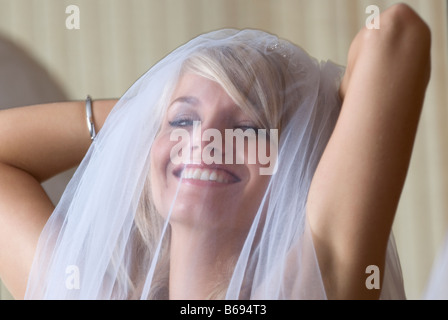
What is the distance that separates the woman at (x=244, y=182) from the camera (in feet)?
2.51

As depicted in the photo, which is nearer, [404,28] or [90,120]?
[404,28]

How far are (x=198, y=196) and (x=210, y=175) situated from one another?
3 cm

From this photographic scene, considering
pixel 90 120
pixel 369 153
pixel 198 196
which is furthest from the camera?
pixel 90 120

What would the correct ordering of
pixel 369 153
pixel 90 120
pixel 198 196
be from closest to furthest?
1. pixel 369 153
2. pixel 198 196
3. pixel 90 120

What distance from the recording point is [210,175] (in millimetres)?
896

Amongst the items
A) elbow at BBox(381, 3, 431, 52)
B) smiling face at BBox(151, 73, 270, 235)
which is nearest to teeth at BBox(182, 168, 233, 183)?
smiling face at BBox(151, 73, 270, 235)

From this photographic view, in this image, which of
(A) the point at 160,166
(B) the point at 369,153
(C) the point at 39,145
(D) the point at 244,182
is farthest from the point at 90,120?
(B) the point at 369,153

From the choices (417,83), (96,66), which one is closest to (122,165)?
(417,83)

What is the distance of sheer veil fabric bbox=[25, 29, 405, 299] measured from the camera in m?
0.85

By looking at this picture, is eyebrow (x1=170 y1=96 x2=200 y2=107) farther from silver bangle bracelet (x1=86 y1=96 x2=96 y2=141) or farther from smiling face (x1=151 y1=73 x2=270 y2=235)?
silver bangle bracelet (x1=86 y1=96 x2=96 y2=141)

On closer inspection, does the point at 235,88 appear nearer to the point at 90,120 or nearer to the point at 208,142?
the point at 208,142

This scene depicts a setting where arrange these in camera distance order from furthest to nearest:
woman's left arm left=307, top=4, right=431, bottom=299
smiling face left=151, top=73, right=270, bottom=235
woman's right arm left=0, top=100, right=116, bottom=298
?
1. woman's right arm left=0, top=100, right=116, bottom=298
2. smiling face left=151, top=73, right=270, bottom=235
3. woman's left arm left=307, top=4, right=431, bottom=299

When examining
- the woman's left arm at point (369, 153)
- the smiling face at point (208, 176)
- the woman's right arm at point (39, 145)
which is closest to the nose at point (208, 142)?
the smiling face at point (208, 176)

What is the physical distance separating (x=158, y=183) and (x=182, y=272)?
14 centimetres
